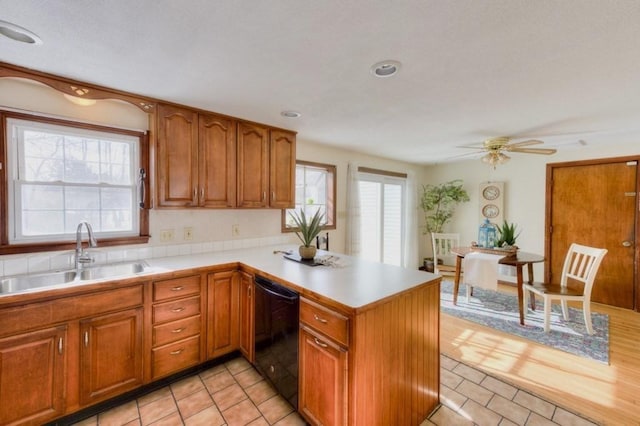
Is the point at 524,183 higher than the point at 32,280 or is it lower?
higher

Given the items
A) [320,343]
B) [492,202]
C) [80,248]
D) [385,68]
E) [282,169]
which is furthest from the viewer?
[492,202]

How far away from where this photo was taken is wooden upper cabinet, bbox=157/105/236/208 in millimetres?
2252

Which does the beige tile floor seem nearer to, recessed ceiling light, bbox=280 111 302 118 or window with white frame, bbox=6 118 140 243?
window with white frame, bbox=6 118 140 243

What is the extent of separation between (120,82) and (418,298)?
249 centimetres

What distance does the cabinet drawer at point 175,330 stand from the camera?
194 cm

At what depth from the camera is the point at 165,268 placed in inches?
80.4

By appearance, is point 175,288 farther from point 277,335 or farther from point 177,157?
Answer: point 177,157

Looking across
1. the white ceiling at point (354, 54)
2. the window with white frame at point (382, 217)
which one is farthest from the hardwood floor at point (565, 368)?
the white ceiling at point (354, 54)

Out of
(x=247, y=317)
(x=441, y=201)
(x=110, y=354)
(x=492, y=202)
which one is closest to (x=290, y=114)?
(x=247, y=317)

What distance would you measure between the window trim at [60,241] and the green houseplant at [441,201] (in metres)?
4.56

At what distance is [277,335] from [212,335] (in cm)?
69

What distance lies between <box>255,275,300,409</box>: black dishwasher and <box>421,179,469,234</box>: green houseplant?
410cm

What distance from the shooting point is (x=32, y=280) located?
183 cm

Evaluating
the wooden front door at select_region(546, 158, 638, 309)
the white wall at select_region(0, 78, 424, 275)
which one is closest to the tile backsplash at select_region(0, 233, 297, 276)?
the white wall at select_region(0, 78, 424, 275)
